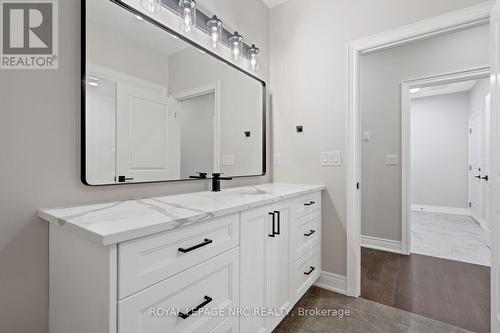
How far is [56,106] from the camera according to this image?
3.33 ft

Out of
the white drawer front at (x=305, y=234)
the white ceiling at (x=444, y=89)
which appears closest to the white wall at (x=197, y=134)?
the white drawer front at (x=305, y=234)

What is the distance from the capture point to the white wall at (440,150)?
5059 mm

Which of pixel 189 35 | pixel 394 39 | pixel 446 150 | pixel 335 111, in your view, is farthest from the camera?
pixel 446 150

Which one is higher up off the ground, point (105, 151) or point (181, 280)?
point (105, 151)

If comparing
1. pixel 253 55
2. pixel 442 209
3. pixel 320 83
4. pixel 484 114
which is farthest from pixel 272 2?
pixel 442 209

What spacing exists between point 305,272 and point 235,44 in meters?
1.86

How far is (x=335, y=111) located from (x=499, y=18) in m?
1.04

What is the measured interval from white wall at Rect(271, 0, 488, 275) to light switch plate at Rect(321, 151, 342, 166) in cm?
4

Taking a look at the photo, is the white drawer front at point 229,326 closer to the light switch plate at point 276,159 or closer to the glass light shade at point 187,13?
the light switch plate at point 276,159

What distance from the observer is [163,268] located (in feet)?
2.65

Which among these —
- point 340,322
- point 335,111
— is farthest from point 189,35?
point 340,322

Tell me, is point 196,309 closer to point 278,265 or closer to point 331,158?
point 278,265

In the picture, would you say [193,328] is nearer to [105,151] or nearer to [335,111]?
[105,151]

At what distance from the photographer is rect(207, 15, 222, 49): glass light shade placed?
66.1 inches
